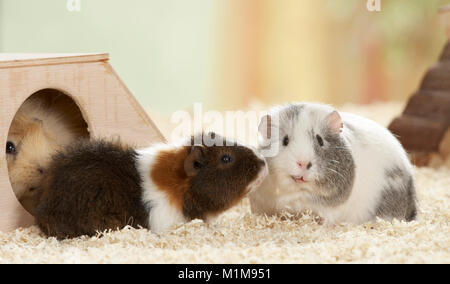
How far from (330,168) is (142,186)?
0.82m

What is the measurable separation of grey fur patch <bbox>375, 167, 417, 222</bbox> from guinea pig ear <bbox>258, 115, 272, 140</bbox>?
23.7 inches

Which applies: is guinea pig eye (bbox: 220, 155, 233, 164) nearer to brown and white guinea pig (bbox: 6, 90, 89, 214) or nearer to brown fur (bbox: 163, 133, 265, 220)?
brown fur (bbox: 163, 133, 265, 220)

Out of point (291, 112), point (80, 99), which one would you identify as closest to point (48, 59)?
point (80, 99)

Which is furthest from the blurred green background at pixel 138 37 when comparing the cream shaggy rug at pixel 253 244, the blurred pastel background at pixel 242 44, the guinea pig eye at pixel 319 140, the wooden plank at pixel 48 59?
the guinea pig eye at pixel 319 140

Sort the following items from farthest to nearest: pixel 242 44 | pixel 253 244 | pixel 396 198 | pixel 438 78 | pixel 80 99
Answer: pixel 242 44 < pixel 438 78 < pixel 80 99 < pixel 396 198 < pixel 253 244

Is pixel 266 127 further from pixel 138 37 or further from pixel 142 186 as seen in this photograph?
pixel 138 37

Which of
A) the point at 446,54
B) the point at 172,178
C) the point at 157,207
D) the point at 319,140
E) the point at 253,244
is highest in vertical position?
the point at 446,54

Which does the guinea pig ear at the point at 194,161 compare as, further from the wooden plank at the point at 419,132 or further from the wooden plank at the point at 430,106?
the wooden plank at the point at 430,106

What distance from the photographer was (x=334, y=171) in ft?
9.02

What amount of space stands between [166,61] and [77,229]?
3448 mm

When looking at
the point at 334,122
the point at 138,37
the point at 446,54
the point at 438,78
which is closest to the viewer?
the point at 334,122

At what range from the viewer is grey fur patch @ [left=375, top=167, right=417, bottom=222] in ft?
9.66

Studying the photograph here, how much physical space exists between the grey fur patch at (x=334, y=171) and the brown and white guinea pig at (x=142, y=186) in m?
0.26
